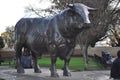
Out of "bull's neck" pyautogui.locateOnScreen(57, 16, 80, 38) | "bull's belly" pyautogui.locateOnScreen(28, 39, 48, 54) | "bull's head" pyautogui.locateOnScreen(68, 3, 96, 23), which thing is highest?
"bull's head" pyautogui.locateOnScreen(68, 3, 96, 23)

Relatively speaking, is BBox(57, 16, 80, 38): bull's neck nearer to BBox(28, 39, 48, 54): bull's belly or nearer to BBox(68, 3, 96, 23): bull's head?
BBox(68, 3, 96, 23): bull's head

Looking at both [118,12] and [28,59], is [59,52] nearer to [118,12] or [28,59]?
[28,59]

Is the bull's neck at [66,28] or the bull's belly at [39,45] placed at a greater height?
the bull's neck at [66,28]

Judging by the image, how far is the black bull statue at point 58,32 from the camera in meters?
16.8

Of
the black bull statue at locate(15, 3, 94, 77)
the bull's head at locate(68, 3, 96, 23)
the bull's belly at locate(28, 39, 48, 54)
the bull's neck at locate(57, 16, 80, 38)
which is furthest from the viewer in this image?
the bull's belly at locate(28, 39, 48, 54)

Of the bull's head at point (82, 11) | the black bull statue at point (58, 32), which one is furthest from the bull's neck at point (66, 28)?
the bull's head at point (82, 11)

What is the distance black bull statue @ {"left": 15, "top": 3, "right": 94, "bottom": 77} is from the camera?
Answer: 16.8m

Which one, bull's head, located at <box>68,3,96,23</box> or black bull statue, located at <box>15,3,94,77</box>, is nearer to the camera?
bull's head, located at <box>68,3,96,23</box>

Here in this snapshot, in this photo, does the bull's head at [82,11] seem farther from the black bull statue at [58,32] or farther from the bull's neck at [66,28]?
the bull's neck at [66,28]

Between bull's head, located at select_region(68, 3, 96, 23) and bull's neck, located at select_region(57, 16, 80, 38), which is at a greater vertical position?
bull's head, located at select_region(68, 3, 96, 23)

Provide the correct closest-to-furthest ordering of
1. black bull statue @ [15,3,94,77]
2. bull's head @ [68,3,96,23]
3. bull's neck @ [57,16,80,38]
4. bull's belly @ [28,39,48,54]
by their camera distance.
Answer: bull's head @ [68,3,96,23] → black bull statue @ [15,3,94,77] → bull's neck @ [57,16,80,38] → bull's belly @ [28,39,48,54]

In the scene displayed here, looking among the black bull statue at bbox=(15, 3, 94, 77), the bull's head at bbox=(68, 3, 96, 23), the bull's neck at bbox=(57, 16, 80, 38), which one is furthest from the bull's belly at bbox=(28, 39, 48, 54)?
the bull's head at bbox=(68, 3, 96, 23)

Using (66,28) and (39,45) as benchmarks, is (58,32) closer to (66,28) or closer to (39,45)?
(66,28)

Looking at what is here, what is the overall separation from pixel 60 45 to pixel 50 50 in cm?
61
